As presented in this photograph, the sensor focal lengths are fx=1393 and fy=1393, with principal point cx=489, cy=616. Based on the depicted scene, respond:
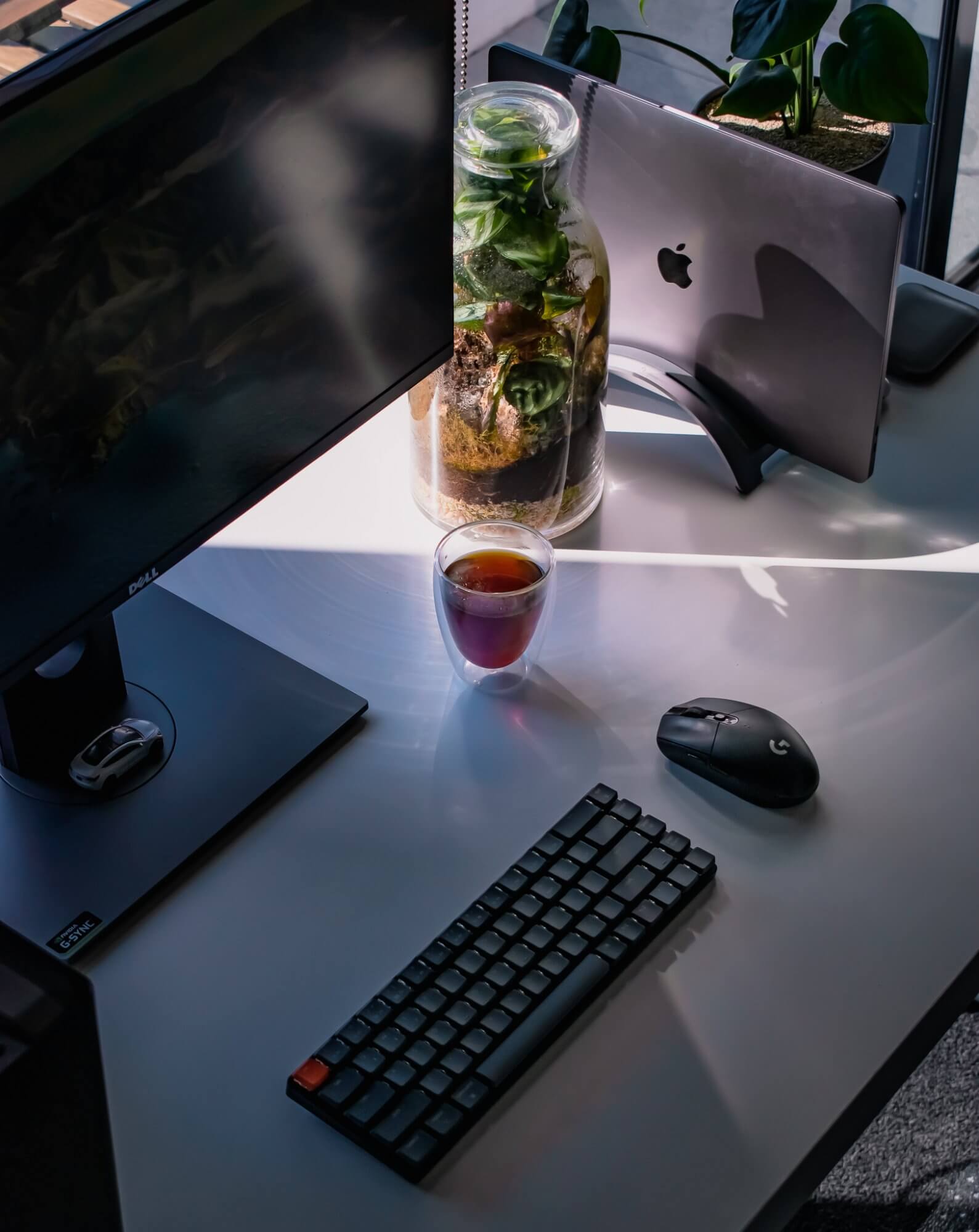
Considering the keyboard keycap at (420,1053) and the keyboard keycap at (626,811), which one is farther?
the keyboard keycap at (626,811)

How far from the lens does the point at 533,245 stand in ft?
3.35

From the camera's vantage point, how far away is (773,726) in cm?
97

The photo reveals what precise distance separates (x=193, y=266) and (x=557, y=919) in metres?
0.45

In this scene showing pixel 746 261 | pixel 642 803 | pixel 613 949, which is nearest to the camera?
pixel 613 949

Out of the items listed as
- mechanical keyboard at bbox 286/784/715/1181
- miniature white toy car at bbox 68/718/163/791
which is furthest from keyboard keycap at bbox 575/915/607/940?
miniature white toy car at bbox 68/718/163/791

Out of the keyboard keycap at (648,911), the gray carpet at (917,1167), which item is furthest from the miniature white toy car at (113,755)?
the gray carpet at (917,1167)

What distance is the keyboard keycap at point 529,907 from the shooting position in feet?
2.87

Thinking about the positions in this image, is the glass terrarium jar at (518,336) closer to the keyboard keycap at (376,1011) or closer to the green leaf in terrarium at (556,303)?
the green leaf in terrarium at (556,303)

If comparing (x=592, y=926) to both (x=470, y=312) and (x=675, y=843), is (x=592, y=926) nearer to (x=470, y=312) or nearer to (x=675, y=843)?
(x=675, y=843)

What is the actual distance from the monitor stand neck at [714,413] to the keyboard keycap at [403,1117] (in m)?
0.63

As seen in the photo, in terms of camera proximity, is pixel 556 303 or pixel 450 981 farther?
pixel 556 303

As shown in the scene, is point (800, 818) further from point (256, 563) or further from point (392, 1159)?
point (256, 563)

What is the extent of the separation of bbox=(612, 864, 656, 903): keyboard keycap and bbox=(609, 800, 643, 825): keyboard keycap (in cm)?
4

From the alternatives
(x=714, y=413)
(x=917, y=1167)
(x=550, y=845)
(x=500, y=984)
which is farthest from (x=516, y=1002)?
(x=917, y=1167)
